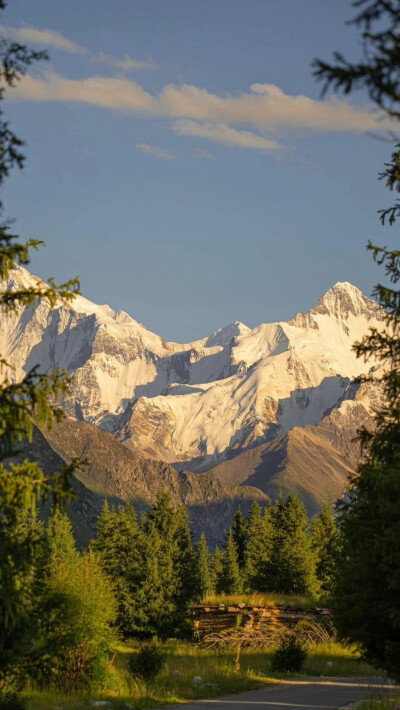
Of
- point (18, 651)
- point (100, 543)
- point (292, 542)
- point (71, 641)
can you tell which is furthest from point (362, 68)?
point (100, 543)

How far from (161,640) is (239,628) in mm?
21759

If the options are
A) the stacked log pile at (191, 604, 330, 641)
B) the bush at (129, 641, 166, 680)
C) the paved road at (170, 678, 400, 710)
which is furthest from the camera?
the stacked log pile at (191, 604, 330, 641)

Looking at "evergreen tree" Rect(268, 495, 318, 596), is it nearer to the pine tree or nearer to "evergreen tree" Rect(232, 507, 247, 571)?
the pine tree

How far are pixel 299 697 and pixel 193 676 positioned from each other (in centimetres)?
626

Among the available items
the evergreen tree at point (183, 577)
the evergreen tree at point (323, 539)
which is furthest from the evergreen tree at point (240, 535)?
the evergreen tree at point (183, 577)

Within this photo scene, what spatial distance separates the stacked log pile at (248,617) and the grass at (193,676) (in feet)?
9.25

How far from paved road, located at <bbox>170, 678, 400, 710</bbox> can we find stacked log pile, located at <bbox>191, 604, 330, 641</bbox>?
15908 millimetres

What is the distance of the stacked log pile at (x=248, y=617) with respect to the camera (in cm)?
5366

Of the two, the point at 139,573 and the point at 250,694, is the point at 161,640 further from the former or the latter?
the point at 250,694

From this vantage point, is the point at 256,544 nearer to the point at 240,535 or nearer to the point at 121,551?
the point at 240,535

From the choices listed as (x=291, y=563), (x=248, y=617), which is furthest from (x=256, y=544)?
(x=248, y=617)

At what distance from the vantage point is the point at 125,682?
3281 centimetres

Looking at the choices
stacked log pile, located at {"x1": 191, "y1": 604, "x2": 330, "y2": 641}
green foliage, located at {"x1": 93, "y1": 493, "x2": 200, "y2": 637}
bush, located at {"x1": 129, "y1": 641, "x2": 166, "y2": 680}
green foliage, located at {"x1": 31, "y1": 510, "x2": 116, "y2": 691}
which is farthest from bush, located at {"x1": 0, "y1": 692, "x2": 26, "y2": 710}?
green foliage, located at {"x1": 93, "y1": 493, "x2": 200, "y2": 637}

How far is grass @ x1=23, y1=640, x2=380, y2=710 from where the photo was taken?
1094 inches
